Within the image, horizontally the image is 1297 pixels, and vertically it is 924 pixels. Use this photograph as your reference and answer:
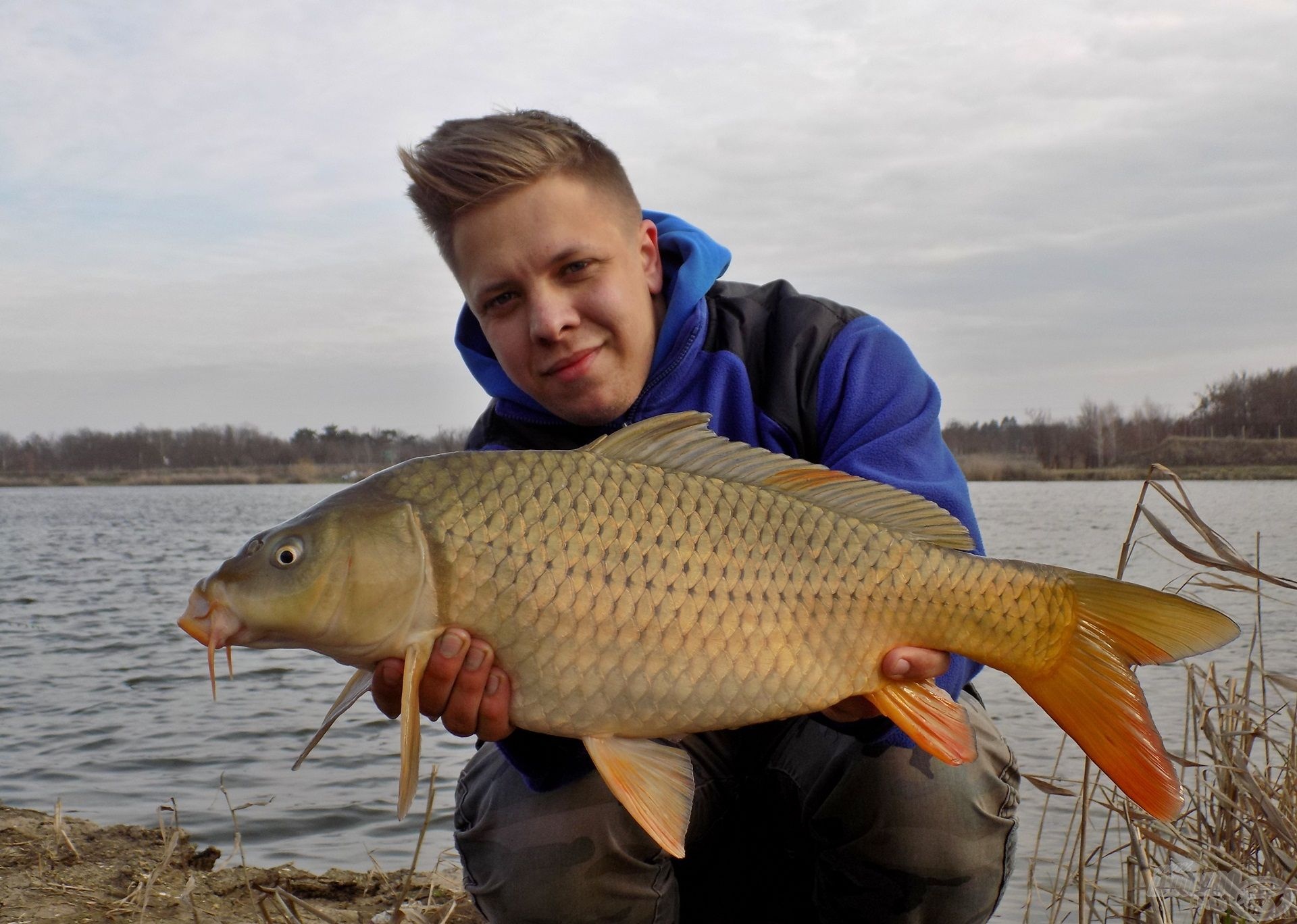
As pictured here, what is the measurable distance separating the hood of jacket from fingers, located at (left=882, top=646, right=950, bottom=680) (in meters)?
0.97

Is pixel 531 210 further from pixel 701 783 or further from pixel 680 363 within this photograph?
pixel 701 783

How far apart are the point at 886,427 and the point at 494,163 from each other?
102 centimetres

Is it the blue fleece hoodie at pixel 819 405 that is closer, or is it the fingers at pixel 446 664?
the fingers at pixel 446 664

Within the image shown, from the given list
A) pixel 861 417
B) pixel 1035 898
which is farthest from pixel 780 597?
pixel 1035 898

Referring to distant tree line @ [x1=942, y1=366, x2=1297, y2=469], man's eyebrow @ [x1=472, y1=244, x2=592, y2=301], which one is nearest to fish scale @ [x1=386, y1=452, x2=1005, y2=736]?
man's eyebrow @ [x1=472, y1=244, x2=592, y2=301]

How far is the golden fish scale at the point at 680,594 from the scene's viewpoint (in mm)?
1637

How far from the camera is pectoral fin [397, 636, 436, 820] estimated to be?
159cm

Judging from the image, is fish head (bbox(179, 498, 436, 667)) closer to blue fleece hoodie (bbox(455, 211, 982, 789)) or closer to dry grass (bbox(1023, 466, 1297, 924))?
blue fleece hoodie (bbox(455, 211, 982, 789))

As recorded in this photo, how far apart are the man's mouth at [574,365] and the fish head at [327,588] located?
2.49 ft

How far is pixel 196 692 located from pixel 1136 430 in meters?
39.1

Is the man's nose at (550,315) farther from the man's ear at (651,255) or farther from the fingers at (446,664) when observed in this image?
the fingers at (446,664)

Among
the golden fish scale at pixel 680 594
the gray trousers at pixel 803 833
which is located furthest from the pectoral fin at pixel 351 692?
the gray trousers at pixel 803 833

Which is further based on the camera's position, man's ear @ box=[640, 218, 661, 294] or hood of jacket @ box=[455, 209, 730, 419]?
man's ear @ box=[640, 218, 661, 294]
